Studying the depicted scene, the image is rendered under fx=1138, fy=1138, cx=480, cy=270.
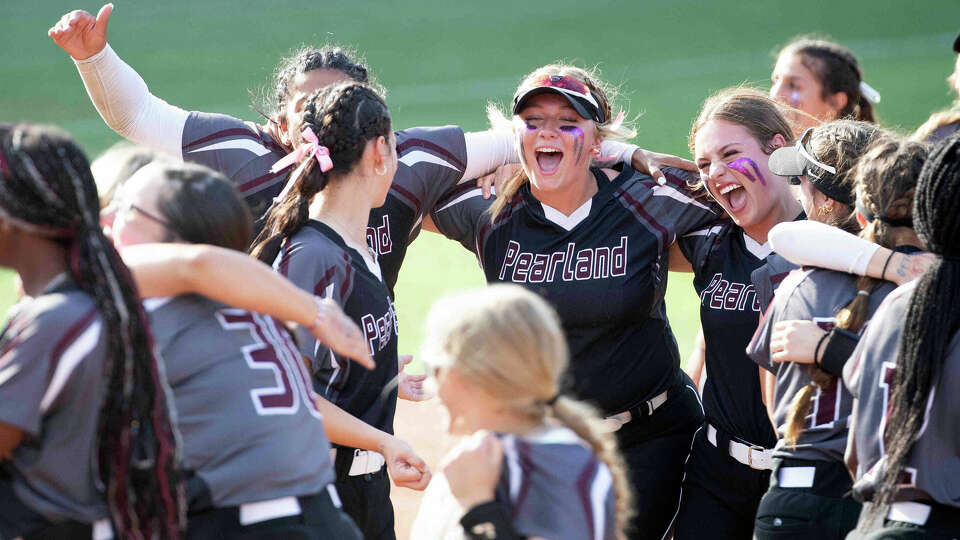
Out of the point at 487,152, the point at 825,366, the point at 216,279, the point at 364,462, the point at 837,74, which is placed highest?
the point at 837,74

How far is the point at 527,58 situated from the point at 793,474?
49.0ft

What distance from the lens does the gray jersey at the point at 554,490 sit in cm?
218

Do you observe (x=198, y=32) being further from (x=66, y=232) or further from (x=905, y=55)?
(x=66, y=232)

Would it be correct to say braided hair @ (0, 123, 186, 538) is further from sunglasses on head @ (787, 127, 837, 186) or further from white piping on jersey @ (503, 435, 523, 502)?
sunglasses on head @ (787, 127, 837, 186)

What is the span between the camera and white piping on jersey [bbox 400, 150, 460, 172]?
4.26 metres

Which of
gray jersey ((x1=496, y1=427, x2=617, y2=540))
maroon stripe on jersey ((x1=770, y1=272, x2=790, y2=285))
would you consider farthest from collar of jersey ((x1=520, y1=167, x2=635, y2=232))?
gray jersey ((x1=496, y1=427, x2=617, y2=540))

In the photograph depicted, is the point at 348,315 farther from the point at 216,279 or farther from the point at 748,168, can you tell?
the point at 748,168

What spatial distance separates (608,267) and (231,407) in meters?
1.94

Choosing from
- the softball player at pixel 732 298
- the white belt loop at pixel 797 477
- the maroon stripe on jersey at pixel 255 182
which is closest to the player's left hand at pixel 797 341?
the white belt loop at pixel 797 477

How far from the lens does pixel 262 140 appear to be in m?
4.31

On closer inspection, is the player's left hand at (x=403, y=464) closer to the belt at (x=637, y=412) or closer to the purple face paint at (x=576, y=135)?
the belt at (x=637, y=412)

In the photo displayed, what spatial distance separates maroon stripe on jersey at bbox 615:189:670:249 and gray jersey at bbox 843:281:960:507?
4.60ft

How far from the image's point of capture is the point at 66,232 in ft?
7.30

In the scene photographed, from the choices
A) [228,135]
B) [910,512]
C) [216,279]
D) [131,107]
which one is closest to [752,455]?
[910,512]
